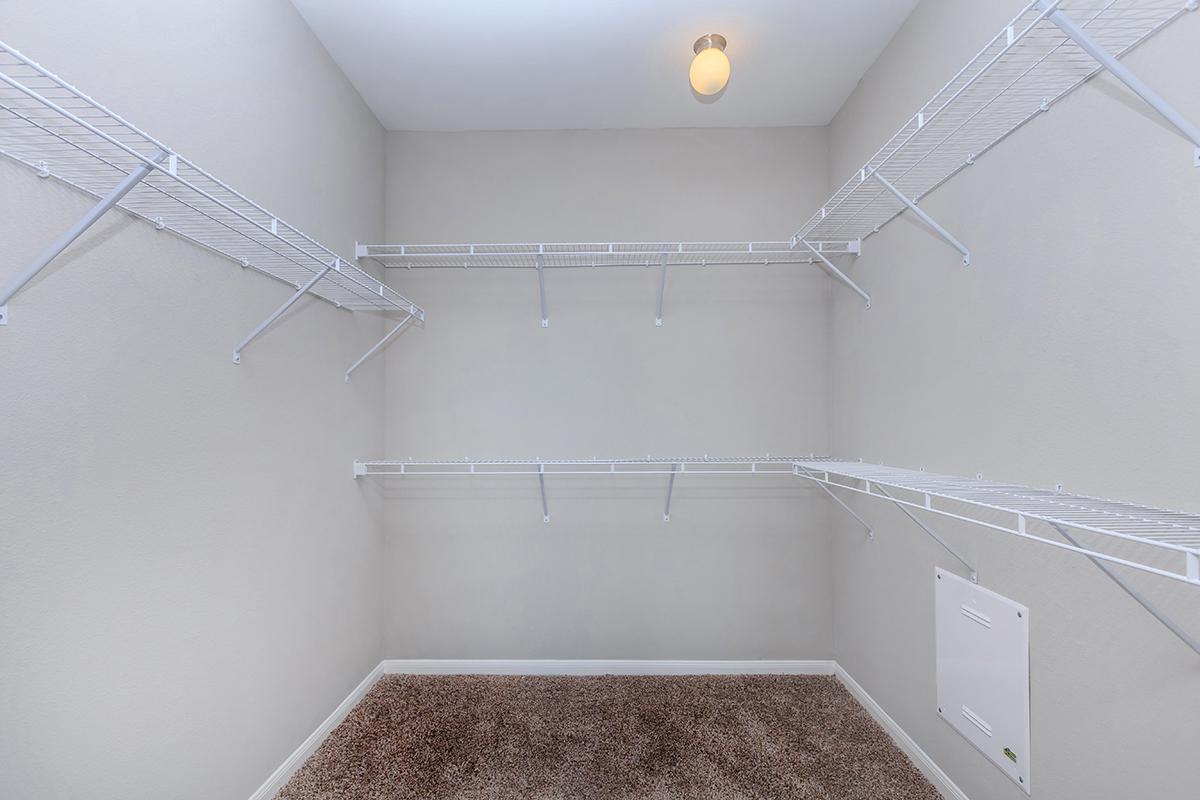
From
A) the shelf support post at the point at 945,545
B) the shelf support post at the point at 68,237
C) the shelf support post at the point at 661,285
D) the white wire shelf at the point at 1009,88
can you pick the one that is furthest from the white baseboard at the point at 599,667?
the shelf support post at the point at 68,237

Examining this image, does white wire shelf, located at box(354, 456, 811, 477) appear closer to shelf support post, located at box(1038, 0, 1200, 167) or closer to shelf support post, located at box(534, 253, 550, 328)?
shelf support post, located at box(534, 253, 550, 328)

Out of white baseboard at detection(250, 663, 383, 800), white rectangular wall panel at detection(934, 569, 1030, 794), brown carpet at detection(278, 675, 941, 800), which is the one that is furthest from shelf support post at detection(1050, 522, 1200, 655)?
white baseboard at detection(250, 663, 383, 800)

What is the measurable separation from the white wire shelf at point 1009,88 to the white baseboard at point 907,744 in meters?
1.63

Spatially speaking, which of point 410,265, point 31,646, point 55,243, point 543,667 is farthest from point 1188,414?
point 410,265

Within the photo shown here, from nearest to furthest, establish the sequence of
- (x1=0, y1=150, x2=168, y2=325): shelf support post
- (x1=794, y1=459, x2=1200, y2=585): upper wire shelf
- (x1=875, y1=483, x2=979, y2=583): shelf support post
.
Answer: (x1=794, y1=459, x2=1200, y2=585): upper wire shelf, (x1=0, y1=150, x2=168, y2=325): shelf support post, (x1=875, y1=483, x2=979, y2=583): shelf support post

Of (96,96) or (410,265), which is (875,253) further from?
(96,96)

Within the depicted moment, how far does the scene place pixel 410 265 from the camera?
2443 millimetres

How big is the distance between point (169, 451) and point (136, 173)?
0.67 metres

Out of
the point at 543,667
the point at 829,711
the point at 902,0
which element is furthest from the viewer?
the point at 543,667

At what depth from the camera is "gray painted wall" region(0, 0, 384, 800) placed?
952 millimetres

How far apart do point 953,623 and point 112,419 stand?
229 cm

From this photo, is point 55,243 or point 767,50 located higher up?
point 767,50

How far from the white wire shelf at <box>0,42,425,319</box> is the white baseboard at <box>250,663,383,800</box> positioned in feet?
5.11

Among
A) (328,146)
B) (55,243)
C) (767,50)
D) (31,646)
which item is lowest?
(31,646)
